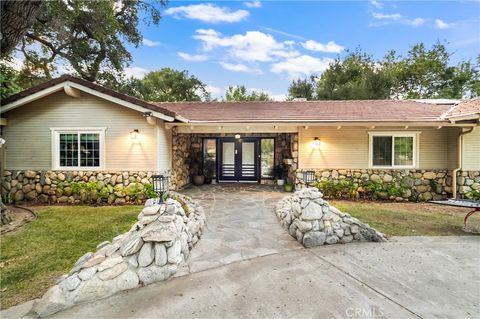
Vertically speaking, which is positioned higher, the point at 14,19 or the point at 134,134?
the point at 14,19

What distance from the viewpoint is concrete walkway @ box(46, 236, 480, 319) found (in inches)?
104

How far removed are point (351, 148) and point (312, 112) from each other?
201cm

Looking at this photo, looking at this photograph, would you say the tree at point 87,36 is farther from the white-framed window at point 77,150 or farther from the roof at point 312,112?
the white-framed window at point 77,150

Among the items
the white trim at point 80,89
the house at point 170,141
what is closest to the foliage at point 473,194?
the house at point 170,141

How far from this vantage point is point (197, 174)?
11.6m

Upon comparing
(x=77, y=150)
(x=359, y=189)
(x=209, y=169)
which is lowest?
(x=359, y=189)

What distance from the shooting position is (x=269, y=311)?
8.64 feet

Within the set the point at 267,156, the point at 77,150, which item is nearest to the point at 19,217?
the point at 77,150

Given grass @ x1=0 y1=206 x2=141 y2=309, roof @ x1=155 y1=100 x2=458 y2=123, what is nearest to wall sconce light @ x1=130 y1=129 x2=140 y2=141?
roof @ x1=155 y1=100 x2=458 y2=123

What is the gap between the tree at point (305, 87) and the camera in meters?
22.6

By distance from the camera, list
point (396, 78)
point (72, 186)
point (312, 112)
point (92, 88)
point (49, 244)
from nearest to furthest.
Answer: point (49, 244)
point (92, 88)
point (72, 186)
point (312, 112)
point (396, 78)

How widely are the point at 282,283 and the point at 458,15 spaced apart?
1700 cm

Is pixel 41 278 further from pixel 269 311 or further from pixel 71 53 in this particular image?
pixel 71 53

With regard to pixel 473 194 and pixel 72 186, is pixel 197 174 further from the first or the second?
pixel 473 194
